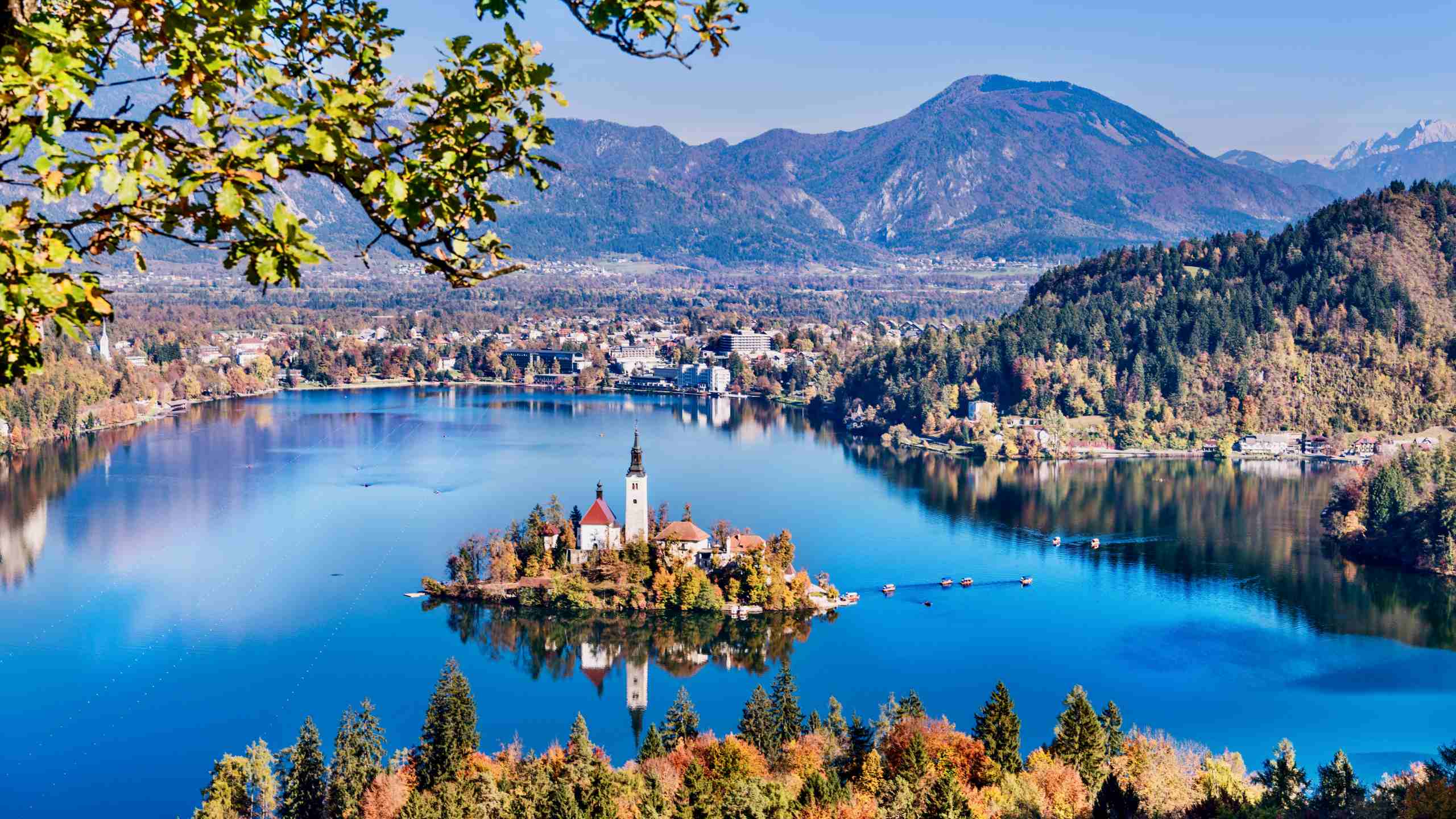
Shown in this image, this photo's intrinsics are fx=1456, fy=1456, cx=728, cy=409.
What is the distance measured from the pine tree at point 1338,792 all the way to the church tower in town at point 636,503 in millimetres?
8296

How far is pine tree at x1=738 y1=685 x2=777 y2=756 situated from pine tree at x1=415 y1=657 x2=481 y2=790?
6.02 ft

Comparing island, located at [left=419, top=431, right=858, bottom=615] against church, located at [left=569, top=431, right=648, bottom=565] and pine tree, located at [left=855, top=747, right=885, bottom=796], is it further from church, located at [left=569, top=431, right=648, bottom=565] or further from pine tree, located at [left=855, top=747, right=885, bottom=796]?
pine tree, located at [left=855, top=747, right=885, bottom=796]

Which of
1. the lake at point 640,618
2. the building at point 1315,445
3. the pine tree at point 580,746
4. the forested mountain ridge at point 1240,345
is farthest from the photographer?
the forested mountain ridge at point 1240,345

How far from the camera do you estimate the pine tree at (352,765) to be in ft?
28.3

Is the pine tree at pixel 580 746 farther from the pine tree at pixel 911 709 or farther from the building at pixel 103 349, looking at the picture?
the building at pixel 103 349

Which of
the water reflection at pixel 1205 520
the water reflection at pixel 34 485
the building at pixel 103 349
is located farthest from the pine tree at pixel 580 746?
the building at pixel 103 349

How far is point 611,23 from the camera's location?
176cm

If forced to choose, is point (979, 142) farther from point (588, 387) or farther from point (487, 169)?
point (487, 169)

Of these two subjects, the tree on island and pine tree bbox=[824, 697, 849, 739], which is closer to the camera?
pine tree bbox=[824, 697, 849, 739]

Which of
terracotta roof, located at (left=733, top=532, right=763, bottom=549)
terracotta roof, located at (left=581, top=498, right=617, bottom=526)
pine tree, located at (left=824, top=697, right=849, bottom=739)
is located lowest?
pine tree, located at (left=824, top=697, right=849, bottom=739)

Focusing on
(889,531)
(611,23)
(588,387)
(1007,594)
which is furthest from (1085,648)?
(588,387)

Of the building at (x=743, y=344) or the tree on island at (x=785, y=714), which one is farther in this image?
the building at (x=743, y=344)

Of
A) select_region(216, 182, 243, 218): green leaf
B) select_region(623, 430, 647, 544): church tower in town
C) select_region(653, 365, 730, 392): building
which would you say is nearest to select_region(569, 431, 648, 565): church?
select_region(623, 430, 647, 544): church tower in town

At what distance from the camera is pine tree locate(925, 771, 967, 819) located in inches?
297
